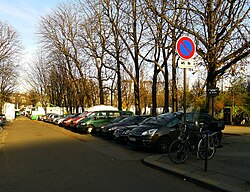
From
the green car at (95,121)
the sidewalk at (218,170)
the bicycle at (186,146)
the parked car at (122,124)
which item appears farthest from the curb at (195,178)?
the green car at (95,121)

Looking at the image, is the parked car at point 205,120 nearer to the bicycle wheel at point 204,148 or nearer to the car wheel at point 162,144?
the car wheel at point 162,144

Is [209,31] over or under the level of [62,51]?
under

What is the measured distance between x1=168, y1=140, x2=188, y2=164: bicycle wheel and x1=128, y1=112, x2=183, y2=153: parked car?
7.98ft

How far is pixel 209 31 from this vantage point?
51.1ft

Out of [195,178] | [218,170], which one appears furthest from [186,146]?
[195,178]

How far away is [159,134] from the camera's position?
11.5 meters

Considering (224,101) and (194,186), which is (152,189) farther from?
(224,101)

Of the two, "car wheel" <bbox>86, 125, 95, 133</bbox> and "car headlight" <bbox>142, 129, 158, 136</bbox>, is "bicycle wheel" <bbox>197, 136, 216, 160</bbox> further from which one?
"car wheel" <bbox>86, 125, 95, 133</bbox>

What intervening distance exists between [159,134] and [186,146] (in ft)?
8.70

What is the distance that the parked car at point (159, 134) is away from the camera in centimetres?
1152

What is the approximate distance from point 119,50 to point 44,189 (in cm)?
2498

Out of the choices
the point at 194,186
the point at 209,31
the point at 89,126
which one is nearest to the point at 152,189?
the point at 194,186

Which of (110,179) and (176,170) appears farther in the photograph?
(176,170)

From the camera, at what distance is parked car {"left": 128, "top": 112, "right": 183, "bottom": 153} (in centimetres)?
1152
